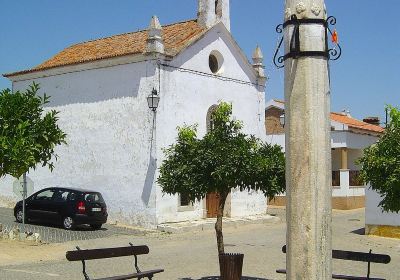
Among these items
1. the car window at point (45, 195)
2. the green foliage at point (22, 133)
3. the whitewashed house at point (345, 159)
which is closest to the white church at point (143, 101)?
the car window at point (45, 195)

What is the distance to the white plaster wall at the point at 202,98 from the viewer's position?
20.9m

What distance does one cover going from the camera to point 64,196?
19.6 meters

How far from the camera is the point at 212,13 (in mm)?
24281

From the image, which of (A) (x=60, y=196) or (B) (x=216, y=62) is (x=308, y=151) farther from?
(B) (x=216, y=62)

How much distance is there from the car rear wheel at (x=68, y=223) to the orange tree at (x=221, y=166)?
31.1ft

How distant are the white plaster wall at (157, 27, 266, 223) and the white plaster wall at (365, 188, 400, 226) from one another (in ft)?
21.2

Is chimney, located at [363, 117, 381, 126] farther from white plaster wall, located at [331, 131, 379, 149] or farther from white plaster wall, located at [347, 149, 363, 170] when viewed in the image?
white plaster wall, located at [331, 131, 379, 149]

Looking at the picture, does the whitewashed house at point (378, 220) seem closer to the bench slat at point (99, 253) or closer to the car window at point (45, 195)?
the car window at point (45, 195)

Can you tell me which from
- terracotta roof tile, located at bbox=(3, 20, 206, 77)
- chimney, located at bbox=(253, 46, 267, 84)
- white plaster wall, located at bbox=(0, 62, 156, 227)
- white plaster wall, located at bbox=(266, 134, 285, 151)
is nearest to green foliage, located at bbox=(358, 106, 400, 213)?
white plaster wall, located at bbox=(0, 62, 156, 227)

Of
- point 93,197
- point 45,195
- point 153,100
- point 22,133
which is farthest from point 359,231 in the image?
point 22,133

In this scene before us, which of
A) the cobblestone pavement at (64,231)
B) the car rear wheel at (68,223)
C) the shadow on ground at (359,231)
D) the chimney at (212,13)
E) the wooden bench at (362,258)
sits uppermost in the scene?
the chimney at (212,13)

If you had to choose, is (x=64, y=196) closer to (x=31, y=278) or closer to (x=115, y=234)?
(x=115, y=234)

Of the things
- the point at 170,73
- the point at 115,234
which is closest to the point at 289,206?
the point at 115,234

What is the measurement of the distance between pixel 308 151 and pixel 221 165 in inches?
238
